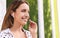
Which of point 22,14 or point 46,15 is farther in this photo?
point 46,15

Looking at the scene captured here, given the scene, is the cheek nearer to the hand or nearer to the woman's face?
the woman's face

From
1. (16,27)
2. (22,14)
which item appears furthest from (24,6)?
(16,27)

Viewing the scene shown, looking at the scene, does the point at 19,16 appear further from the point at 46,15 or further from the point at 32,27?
the point at 46,15

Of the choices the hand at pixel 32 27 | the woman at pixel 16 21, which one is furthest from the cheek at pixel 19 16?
the hand at pixel 32 27

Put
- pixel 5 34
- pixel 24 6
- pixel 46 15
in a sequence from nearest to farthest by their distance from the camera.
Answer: pixel 5 34, pixel 24 6, pixel 46 15

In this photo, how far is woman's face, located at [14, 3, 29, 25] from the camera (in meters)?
1.19

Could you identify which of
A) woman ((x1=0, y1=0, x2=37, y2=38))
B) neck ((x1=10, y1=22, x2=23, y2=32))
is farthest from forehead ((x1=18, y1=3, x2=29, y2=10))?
neck ((x1=10, y1=22, x2=23, y2=32))

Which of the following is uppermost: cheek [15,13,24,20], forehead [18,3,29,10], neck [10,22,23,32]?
forehead [18,3,29,10]

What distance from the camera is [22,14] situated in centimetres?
121

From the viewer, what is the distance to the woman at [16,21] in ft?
3.73

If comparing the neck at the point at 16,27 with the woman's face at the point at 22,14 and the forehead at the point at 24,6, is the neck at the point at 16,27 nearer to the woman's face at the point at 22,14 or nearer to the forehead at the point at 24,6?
the woman's face at the point at 22,14

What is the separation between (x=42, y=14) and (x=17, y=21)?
0.28 m

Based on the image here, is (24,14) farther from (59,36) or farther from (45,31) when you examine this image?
(59,36)

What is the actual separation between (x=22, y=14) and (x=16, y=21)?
74mm
